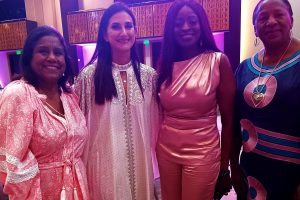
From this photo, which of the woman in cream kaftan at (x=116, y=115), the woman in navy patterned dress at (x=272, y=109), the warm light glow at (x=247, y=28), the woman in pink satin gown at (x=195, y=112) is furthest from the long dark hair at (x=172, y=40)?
the warm light glow at (x=247, y=28)

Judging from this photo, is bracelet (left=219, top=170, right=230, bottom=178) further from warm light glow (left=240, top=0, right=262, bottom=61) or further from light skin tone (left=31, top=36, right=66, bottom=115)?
warm light glow (left=240, top=0, right=262, bottom=61)

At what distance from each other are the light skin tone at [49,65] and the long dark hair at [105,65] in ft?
0.77

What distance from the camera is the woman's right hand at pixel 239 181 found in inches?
64.3

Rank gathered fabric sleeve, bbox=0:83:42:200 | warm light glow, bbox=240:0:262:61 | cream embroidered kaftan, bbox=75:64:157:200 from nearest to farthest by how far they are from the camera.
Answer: gathered fabric sleeve, bbox=0:83:42:200, cream embroidered kaftan, bbox=75:64:157:200, warm light glow, bbox=240:0:262:61

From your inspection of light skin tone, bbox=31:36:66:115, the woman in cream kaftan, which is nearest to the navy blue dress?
the woman in cream kaftan

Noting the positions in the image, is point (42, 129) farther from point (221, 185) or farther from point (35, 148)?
point (221, 185)

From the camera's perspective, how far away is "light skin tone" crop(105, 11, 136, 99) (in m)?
1.61

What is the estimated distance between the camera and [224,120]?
5.11 feet

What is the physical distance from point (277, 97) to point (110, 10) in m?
1.08

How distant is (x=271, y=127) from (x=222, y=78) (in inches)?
14.6

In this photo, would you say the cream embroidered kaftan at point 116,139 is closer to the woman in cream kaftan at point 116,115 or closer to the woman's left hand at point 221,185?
the woman in cream kaftan at point 116,115

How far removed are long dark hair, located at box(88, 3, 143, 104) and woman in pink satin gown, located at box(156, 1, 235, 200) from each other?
0.27 meters

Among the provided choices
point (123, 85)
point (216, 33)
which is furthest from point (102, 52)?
point (216, 33)

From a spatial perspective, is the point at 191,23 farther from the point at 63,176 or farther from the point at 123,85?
the point at 63,176
